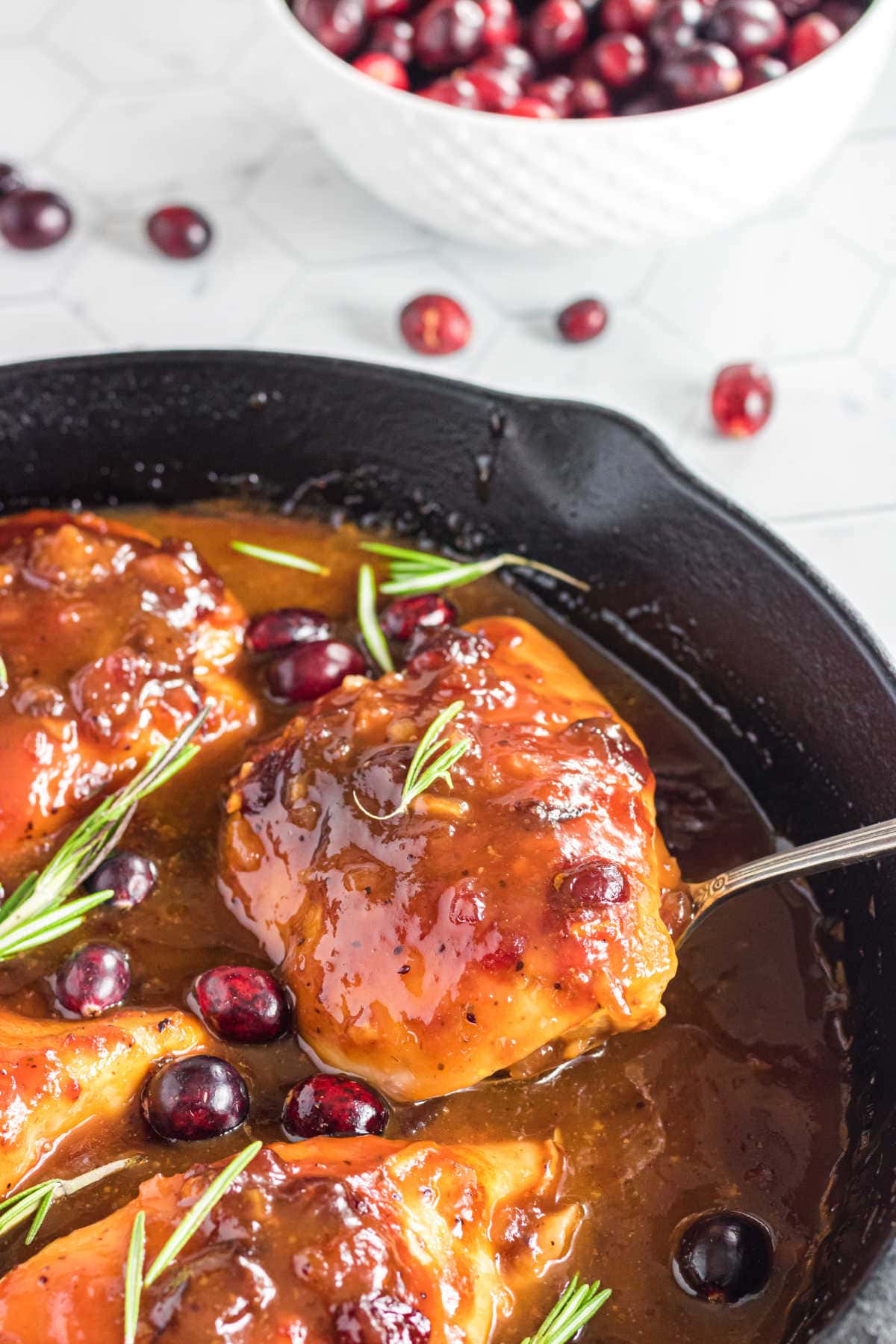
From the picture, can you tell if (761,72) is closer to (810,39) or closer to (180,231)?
(810,39)

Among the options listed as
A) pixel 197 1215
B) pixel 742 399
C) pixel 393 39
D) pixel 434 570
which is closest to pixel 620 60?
pixel 393 39

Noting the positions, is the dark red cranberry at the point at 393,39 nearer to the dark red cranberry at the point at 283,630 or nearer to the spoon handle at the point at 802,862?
the dark red cranberry at the point at 283,630

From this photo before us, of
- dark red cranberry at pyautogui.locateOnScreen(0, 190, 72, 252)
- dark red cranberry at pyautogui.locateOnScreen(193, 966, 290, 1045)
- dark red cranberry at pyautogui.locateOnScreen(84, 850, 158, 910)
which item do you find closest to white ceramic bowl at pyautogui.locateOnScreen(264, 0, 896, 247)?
dark red cranberry at pyautogui.locateOnScreen(0, 190, 72, 252)

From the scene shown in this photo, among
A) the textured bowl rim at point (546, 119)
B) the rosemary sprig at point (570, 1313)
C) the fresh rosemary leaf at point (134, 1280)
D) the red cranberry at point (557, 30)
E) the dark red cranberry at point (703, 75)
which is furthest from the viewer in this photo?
the red cranberry at point (557, 30)

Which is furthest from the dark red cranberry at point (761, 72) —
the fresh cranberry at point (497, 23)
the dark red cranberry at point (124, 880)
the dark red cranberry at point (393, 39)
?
the dark red cranberry at point (124, 880)

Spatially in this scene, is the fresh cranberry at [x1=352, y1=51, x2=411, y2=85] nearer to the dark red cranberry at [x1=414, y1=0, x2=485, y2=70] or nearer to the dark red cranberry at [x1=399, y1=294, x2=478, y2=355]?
the dark red cranberry at [x1=414, y1=0, x2=485, y2=70]

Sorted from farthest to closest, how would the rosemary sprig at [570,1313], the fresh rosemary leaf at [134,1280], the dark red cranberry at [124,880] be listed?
the dark red cranberry at [124,880]
the rosemary sprig at [570,1313]
the fresh rosemary leaf at [134,1280]
